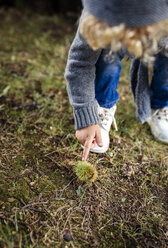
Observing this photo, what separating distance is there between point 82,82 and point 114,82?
37 cm

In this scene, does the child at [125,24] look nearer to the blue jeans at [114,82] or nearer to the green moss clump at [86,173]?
the blue jeans at [114,82]

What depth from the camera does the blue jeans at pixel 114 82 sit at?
168 cm

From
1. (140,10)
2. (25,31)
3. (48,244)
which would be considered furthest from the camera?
(25,31)

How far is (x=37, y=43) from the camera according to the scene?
315cm

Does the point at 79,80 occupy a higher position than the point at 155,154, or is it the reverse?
the point at 79,80

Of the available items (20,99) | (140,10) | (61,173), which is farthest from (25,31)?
(140,10)

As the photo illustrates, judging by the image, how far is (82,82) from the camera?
4.98 feet

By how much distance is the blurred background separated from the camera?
389cm

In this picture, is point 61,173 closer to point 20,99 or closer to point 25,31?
point 20,99

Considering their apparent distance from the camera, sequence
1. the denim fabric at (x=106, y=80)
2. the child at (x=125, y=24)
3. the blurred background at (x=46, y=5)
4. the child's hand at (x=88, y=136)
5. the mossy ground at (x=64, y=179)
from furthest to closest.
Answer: the blurred background at (x=46, y=5) → the denim fabric at (x=106, y=80) → the child's hand at (x=88, y=136) → the mossy ground at (x=64, y=179) → the child at (x=125, y=24)

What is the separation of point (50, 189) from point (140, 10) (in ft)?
3.73

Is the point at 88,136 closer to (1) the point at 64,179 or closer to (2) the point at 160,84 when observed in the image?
(1) the point at 64,179

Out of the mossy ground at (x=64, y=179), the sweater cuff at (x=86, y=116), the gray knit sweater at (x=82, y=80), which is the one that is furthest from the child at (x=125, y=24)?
the mossy ground at (x=64, y=179)

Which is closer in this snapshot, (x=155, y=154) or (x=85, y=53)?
(x=85, y=53)
